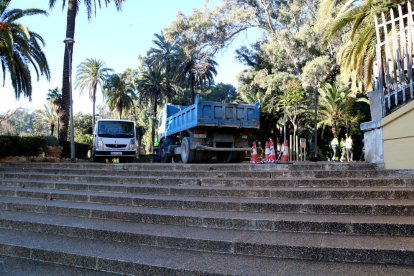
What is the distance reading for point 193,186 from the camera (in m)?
7.50

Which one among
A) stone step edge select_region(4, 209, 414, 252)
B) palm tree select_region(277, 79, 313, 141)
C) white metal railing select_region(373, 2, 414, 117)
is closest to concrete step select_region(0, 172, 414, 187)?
white metal railing select_region(373, 2, 414, 117)

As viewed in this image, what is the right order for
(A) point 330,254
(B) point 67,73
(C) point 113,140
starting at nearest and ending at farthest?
(A) point 330,254 < (C) point 113,140 < (B) point 67,73

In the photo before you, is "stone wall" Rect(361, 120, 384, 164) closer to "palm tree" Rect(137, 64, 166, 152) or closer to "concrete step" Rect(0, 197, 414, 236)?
"concrete step" Rect(0, 197, 414, 236)

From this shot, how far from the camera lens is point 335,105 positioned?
97.5 ft

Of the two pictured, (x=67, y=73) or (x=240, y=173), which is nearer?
(x=240, y=173)

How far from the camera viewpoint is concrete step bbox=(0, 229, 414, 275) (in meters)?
3.64

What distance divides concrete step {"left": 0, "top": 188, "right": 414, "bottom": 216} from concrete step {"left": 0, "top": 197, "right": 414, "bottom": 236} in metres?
0.13

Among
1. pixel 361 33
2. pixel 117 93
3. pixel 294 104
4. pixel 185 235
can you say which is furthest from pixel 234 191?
pixel 117 93

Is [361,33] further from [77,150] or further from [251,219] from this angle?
[77,150]

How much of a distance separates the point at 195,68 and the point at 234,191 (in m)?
32.1

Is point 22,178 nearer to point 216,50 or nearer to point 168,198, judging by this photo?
point 168,198

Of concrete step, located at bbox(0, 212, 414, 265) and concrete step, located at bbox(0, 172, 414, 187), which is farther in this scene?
concrete step, located at bbox(0, 172, 414, 187)

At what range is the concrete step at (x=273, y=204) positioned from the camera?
4910 mm

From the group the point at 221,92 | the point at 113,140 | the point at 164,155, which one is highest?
the point at 221,92
